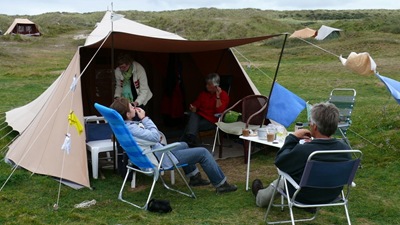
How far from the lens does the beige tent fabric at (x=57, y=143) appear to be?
4.35 meters

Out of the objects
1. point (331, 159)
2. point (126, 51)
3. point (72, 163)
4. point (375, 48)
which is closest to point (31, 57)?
point (375, 48)

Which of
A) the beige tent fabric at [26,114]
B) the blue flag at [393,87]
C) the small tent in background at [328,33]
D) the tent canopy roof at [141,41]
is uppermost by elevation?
the tent canopy roof at [141,41]

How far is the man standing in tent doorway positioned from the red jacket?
687mm

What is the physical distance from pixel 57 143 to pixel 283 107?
2.34 m

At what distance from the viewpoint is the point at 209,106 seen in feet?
19.2

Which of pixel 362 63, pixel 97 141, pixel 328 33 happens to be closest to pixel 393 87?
pixel 362 63

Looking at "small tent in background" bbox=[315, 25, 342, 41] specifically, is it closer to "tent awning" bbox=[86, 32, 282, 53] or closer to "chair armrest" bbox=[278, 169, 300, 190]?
"tent awning" bbox=[86, 32, 282, 53]

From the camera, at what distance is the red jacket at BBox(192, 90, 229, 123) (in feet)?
19.1

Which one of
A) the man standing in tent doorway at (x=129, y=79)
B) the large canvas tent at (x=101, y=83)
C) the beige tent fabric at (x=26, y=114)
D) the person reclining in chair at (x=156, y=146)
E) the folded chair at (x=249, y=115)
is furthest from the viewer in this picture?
the beige tent fabric at (x=26, y=114)

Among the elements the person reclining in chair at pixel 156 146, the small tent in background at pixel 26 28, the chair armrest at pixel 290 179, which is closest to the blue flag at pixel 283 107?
the person reclining in chair at pixel 156 146

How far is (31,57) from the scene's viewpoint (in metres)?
21.6

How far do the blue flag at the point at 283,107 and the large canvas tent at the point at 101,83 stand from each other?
2.15 feet

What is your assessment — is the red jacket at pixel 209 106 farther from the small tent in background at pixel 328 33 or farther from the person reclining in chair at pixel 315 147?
the small tent in background at pixel 328 33

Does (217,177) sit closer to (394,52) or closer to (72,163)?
(72,163)
